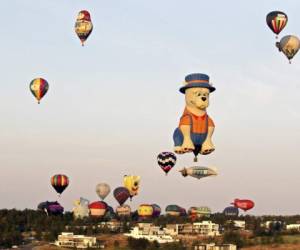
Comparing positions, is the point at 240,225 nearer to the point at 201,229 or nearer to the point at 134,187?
the point at 201,229

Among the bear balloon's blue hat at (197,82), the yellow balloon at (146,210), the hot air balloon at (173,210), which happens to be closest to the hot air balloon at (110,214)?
the yellow balloon at (146,210)

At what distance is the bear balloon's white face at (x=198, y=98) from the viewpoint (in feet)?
217

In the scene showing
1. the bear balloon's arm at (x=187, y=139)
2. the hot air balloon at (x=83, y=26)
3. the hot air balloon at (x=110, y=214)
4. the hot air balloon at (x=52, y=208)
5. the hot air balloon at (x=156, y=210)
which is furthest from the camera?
the hot air balloon at (x=156, y=210)

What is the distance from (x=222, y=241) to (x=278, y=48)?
170 ft

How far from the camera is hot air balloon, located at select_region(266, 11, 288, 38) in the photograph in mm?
89812

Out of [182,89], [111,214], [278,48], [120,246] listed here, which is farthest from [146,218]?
[182,89]

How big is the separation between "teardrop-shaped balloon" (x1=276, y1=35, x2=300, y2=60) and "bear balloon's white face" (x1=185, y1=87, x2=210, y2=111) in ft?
84.1

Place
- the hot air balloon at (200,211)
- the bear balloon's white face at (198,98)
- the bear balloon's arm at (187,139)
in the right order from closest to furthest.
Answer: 1. the bear balloon's white face at (198,98)
2. the bear balloon's arm at (187,139)
3. the hot air balloon at (200,211)

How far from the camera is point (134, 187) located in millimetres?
152125

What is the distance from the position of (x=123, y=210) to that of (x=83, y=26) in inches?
2647

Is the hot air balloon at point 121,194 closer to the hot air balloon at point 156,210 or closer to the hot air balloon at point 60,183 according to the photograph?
the hot air balloon at point 156,210

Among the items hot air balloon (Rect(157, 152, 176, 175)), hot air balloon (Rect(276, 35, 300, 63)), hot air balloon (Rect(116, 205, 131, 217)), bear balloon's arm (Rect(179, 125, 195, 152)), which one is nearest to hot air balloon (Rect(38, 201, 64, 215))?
hot air balloon (Rect(116, 205, 131, 217))

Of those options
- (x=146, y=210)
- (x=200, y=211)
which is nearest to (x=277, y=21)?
(x=146, y=210)

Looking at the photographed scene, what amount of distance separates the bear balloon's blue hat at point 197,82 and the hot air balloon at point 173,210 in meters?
103
